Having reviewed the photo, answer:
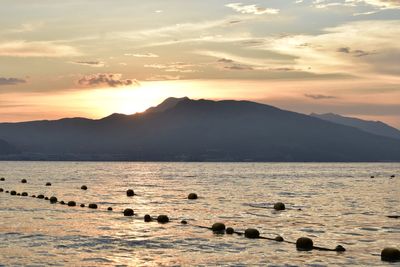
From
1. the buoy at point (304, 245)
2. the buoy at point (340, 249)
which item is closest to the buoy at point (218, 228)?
the buoy at point (304, 245)

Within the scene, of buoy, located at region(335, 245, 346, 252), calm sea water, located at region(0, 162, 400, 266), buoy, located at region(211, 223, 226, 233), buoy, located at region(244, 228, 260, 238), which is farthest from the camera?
buoy, located at region(211, 223, 226, 233)

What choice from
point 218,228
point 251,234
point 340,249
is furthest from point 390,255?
point 218,228

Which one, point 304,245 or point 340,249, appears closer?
point 340,249

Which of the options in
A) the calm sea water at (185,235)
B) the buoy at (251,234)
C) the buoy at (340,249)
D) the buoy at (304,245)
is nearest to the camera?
the calm sea water at (185,235)

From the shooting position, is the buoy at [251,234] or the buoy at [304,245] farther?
the buoy at [251,234]

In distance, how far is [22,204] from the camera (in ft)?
262

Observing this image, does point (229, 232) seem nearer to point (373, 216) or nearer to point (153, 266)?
point (153, 266)

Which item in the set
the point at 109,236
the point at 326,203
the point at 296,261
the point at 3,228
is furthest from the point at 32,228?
the point at 326,203

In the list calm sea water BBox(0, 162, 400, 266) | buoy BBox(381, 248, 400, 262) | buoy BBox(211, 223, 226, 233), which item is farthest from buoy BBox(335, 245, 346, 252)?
buoy BBox(211, 223, 226, 233)

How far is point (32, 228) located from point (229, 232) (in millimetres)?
17189

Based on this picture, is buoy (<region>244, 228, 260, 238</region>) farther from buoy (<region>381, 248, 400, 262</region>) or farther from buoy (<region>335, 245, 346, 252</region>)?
buoy (<region>381, 248, 400, 262</region>)

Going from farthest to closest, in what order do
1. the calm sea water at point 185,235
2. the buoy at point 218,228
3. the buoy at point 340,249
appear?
the buoy at point 218,228 < the buoy at point 340,249 < the calm sea water at point 185,235

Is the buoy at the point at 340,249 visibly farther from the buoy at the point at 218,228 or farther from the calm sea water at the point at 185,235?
the buoy at the point at 218,228

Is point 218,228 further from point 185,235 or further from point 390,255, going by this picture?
point 390,255
